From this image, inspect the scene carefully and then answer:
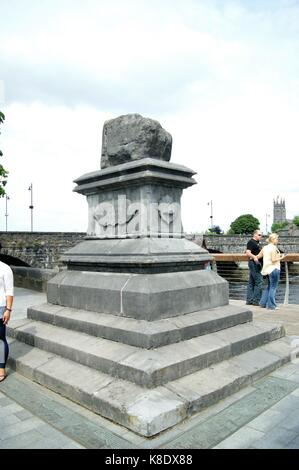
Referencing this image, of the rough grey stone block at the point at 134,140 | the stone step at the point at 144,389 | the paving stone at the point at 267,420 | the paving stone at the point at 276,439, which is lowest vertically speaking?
the paving stone at the point at 267,420

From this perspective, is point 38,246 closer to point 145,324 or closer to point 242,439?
point 145,324

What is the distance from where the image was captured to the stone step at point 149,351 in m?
3.14

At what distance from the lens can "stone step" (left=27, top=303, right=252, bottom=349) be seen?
3.48m

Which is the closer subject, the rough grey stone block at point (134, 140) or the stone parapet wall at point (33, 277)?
the rough grey stone block at point (134, 140)

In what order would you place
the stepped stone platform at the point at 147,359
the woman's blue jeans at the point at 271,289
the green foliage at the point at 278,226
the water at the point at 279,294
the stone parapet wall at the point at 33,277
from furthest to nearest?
1. the green foliage at the point at 278,226
2. the water at the point at 279,294
3. the stone parapet wall at the point at 33,277
4. the woman's blue jeans at the point at 271,289
5. the stepped stone platform at the point at 147,359

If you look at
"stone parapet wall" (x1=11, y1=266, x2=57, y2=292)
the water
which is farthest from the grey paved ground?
the water

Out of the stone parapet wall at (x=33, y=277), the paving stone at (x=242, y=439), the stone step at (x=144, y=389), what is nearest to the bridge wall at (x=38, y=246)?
the stone parapet wall at (x=33, y=277)

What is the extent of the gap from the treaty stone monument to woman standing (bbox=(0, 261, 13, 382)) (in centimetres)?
24

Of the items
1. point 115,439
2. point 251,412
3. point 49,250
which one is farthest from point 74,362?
point 49,250

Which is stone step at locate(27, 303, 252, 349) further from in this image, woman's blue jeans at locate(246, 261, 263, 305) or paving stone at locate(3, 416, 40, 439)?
woman's blue jeans at locate(246, 261, 263, 305)

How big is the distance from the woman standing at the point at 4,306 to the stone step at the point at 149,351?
477mm

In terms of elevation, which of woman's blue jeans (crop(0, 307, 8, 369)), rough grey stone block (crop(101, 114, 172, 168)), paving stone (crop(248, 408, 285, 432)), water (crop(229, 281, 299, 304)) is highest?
rough grey stone block (crop(101, 114, 172, 168))

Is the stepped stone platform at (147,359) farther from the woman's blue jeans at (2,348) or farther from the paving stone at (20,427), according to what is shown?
the paving stone at (20,427)
